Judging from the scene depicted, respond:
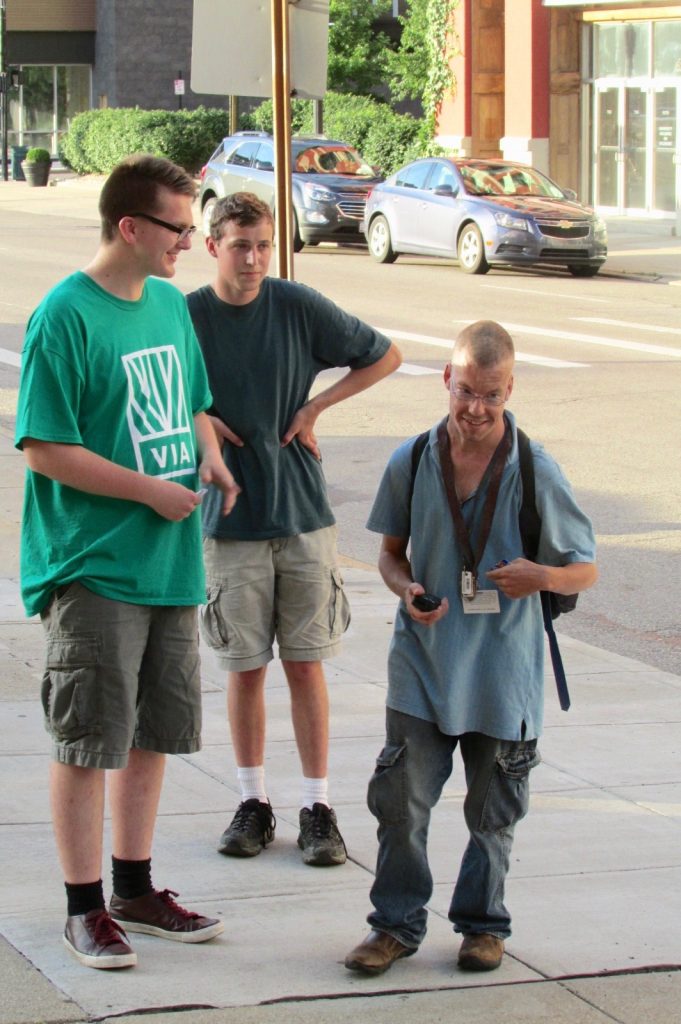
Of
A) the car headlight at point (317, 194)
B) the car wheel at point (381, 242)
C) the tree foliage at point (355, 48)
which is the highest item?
the tree foliage at point (355, 48)

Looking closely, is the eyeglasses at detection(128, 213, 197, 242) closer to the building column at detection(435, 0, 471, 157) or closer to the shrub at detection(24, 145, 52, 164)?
the building column at detection(435, 0, 471, 157)

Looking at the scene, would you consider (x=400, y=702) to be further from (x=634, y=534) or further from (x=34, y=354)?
(x=634, y=534)

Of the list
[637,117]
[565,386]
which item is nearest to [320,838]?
[565,386]

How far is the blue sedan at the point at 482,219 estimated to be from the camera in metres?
23.6

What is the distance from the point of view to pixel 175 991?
12.8 feet

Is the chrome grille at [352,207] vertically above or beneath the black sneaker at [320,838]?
above

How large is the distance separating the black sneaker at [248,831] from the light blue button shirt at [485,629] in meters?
0.97

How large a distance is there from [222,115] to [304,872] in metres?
46.0

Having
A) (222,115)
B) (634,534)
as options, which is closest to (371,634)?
(634,534)

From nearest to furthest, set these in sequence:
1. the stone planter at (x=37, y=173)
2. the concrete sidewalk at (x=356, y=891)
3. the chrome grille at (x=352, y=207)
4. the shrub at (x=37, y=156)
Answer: the concrete sidewalk at (x=356, y=891) < the chrome grille at (x=352, y=207) < the shrub at (x=37, y=156) < the stone planter at (x=37, y=173)

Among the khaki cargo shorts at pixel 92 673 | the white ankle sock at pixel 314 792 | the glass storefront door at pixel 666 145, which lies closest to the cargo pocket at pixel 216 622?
the white ankle sock at pixel 314 792

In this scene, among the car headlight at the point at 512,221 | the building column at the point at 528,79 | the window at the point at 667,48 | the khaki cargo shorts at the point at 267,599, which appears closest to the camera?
the khaki cargo shorts at the point at 267,599

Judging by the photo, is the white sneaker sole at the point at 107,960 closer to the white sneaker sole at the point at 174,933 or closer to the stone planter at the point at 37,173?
the white sneaker sole at the point at 174,933

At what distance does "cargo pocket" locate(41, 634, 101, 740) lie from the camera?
13.1 ft
